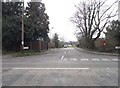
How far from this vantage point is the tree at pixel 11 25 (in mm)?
47000

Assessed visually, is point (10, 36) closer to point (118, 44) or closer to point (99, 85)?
point (118, 44)

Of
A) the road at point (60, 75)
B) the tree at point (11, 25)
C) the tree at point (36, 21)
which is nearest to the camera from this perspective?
the road at point (60, 75)

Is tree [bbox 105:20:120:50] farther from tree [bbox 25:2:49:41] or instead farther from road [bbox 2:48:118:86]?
road [bbox 2:48:118:86]

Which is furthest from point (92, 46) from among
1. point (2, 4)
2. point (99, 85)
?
point (99, 85)

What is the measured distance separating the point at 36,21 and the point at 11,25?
26.1ft

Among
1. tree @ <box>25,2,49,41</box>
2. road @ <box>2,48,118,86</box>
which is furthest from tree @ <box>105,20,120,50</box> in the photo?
road @ <box>2,48,118,86</box>

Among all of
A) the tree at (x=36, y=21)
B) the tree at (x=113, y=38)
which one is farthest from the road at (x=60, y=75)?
the tree at (x=113, y=38)

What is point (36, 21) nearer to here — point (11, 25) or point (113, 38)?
point (11, 25)

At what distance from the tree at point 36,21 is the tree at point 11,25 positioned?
6.75 ft

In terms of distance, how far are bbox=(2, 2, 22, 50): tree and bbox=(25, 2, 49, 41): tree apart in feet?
6.75

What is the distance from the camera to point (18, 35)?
1917 inches

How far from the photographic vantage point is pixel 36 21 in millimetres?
54000

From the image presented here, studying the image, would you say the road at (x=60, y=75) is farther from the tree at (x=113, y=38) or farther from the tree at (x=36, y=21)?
the tree at (x=113, y=38)

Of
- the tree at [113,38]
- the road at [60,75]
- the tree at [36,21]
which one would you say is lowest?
the road at [60,75]
